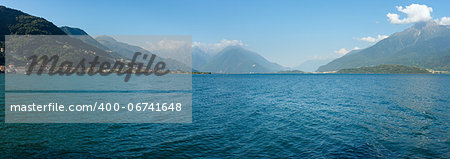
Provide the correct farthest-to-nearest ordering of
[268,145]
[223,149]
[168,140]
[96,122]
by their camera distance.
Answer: [96,122] < [168,140] < [268,145] < [223,149]

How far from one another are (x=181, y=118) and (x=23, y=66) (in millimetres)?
229725

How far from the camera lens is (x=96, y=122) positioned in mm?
26531

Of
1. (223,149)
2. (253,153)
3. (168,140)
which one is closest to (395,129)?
(253,153)

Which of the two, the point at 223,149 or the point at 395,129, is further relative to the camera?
the point at 395,129

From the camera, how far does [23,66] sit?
191m

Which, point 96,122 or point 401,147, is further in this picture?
point 96,122

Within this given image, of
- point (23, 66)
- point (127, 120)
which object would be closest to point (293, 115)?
point (127, 120)

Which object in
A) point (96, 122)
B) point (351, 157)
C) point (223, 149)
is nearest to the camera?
point (351, 157)

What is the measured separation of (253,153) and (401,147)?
12016 millimetres

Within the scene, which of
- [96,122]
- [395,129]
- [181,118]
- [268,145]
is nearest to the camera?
[268,145]

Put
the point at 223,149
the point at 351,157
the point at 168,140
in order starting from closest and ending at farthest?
the point at 351,157
the point at 223,149
the point at 168,140

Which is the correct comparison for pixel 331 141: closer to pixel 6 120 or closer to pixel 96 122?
pixel 96 122

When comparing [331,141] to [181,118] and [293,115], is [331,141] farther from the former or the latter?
[181,118]

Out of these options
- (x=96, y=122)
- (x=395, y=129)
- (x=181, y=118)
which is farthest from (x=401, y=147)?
(x=96, y=122)
